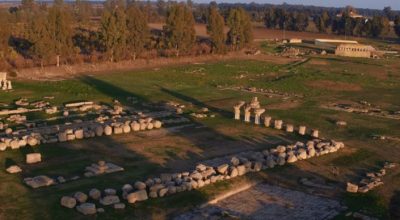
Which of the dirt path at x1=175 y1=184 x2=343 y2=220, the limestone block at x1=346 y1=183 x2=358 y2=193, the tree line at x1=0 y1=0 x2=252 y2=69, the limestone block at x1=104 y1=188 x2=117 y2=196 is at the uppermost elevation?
the tree line at x1=0 y1=0 x2=252 y2=69

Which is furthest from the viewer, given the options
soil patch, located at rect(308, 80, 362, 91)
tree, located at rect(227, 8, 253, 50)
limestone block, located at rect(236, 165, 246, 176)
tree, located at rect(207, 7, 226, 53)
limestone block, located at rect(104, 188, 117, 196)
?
tree, located at rect(227, 8, 253, 50)

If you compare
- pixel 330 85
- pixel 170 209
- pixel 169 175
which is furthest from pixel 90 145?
pixel 330 85

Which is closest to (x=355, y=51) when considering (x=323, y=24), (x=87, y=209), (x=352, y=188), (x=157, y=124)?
(x=323, y=24)

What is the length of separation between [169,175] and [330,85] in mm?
35996

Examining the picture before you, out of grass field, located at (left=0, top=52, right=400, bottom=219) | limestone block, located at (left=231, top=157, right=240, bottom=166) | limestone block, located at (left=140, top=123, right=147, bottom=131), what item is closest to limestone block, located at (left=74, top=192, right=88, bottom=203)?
grass field, located at (left=0, top=52, right=400, bottom=219)

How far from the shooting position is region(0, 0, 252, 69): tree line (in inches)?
2346

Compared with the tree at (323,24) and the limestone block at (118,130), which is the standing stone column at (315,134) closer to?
the limestone block at (118,130)

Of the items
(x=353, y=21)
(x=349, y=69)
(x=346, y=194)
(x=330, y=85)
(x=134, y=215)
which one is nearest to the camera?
(x=134, y=215)

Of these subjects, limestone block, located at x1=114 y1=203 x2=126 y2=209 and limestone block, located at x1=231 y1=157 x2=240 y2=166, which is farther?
limestone block, located at x1=231 y1=157 x2=240 y2=166

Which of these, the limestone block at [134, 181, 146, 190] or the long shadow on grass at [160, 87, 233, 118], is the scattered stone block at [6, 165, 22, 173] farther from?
the long shadow on grass at [160, 87, 233, 118]

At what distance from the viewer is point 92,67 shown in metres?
61.9

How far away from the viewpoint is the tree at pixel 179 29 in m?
73.5

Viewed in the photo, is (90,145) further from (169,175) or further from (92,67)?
(92,67)

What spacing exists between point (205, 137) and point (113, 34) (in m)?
34.8
